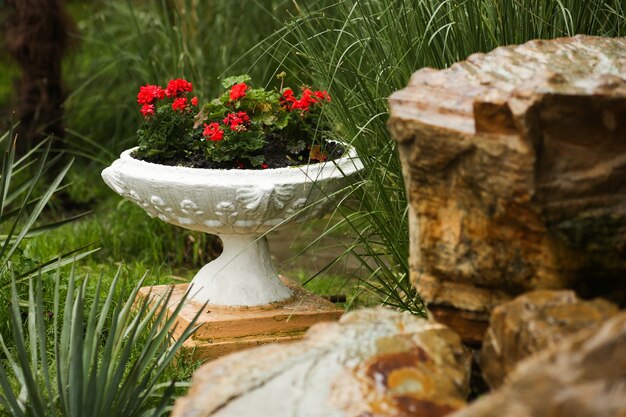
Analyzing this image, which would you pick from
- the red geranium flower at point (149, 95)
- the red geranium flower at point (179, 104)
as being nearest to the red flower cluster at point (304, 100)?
the red geranium flower at point (179, 104)

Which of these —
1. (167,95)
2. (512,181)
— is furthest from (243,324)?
(512,181)

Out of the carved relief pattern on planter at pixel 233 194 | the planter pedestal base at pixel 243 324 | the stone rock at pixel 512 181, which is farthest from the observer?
the planter pedestal base at pixel 243 324

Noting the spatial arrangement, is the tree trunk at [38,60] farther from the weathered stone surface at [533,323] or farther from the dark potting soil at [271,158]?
the weathered stone surface at [533,323]

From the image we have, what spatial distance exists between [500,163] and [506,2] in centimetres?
128

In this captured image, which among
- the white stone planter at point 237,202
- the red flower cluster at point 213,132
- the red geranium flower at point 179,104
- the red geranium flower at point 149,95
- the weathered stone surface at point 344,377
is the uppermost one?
the red geranium flower at point 149,95

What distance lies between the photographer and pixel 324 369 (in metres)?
1.98

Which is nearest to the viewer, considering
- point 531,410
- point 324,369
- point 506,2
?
point 531,410

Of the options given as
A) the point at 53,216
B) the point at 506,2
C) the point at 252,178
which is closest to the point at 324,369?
the point at 252,178

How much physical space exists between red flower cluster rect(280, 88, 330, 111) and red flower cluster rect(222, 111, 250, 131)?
0.63 ft

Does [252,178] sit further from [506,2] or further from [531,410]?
[531,410]

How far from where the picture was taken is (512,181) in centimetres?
202

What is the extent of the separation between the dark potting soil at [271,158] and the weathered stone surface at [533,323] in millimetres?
1551

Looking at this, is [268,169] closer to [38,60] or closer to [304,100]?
[304,100]

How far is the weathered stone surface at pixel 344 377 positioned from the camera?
188 cm
